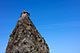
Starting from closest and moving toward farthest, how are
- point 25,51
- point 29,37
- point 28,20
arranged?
1. point 25,51
2. point 29,37
3. point 28,20

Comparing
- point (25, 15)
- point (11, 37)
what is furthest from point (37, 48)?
point (25, 15)

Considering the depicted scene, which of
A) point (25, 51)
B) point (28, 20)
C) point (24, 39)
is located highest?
point (28, 20)

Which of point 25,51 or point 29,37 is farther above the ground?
point 29,37

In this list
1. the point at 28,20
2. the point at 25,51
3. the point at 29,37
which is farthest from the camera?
the point at 28,20

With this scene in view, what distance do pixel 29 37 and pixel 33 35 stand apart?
0.50m

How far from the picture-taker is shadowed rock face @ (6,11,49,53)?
1113 centimetres

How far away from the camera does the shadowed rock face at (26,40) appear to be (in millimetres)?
11133

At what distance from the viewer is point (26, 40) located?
11.4 metres

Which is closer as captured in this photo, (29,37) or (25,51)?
(25,51)

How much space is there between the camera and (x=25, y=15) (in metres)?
13.3

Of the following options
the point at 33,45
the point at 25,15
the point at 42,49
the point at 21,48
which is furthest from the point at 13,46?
the point at 25,15

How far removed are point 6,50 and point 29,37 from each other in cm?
214

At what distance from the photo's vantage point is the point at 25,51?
10969 mm

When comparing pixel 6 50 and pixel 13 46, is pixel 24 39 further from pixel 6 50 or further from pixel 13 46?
pixel 6 50
